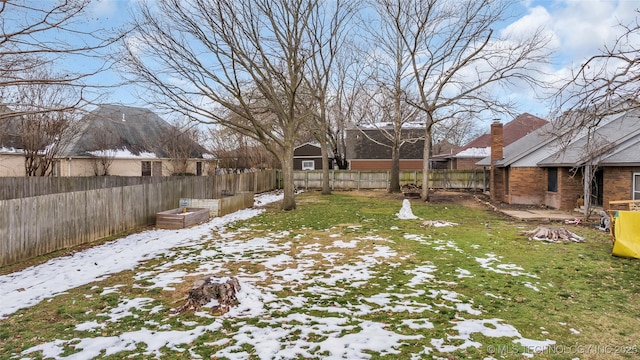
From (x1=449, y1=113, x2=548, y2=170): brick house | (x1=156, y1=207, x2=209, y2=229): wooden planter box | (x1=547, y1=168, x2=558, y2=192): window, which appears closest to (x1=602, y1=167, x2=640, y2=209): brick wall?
(x1=547, y1=168, x2=558, y2=192): window

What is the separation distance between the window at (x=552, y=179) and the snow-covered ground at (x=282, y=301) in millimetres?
9998

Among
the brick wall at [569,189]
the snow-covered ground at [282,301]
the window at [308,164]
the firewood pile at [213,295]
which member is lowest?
the snow-covered ground at [282,301]

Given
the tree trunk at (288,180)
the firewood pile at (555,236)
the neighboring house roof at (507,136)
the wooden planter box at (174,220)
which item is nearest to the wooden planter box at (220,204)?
the wooden planter box at (174,220)

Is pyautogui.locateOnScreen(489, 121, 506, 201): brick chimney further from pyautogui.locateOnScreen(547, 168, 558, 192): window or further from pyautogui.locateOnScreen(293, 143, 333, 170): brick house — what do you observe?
pyautogui.locateOnScreen(293, 143, 333, 170): brick house

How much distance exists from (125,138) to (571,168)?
89.7 feet

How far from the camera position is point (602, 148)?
39.1 feet

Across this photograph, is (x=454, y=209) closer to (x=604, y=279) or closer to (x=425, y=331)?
(x=604, y=279)

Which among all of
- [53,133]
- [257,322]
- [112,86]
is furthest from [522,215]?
[53,133]

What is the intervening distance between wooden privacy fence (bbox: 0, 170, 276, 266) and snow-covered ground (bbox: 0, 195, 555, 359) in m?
0.78

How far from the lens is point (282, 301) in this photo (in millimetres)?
5266

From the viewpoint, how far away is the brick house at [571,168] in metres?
12.3

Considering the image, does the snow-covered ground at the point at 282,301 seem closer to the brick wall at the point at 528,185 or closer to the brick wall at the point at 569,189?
the brick wall at the point at 569,189

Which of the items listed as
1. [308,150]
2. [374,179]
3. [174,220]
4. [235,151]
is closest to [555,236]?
[174,220]

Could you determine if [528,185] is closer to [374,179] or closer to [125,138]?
[374,179]
